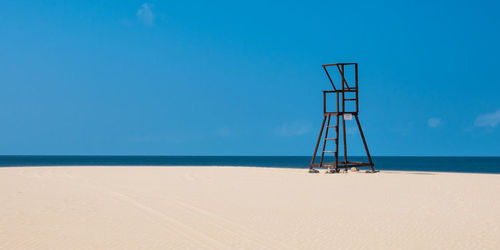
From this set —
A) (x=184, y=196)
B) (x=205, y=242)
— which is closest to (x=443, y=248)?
(x=205, y=242)

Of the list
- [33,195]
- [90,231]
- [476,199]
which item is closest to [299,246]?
[90,231]

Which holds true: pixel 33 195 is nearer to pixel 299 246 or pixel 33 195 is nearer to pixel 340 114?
pixel 299 246

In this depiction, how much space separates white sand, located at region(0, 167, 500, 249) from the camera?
9.28 m

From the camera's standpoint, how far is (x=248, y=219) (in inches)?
472

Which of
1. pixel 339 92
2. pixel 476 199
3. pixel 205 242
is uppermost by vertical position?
pixel 339 92

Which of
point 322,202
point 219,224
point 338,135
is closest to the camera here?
point 219,224

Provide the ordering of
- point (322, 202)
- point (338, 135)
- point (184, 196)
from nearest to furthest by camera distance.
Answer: point (322, 202), point (184, 196), point (338, 135)

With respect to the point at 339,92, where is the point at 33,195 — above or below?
below

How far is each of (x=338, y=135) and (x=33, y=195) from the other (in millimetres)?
19005

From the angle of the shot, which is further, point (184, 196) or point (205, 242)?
point (184, 196)

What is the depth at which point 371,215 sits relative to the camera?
1266 cm

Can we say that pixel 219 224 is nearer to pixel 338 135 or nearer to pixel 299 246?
pixel 299 246

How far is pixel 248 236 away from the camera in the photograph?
9781 mm

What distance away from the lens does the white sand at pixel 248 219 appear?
30.5ft
